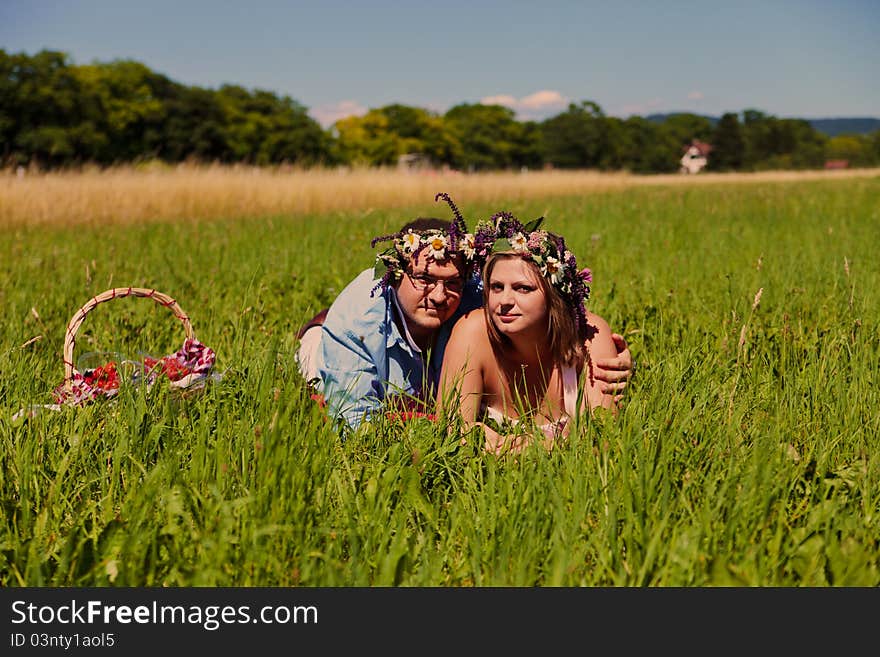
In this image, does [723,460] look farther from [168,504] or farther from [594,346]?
[168,504]

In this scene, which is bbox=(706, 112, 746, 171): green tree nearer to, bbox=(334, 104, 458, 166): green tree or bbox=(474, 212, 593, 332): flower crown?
bbox=(334, 104, 458, 166): green tree

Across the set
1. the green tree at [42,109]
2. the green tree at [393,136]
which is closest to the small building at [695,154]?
the green tree at [393,136]

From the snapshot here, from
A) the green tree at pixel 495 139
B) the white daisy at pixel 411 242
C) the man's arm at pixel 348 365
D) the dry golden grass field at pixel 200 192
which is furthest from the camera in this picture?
the green tree at pixel 495 139

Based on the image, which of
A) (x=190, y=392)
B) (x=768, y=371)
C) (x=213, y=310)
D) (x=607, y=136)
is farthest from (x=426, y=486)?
(x=607, y=136)

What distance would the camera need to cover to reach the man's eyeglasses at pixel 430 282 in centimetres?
288

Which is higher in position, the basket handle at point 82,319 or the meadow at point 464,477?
the basket handle at point 82,319

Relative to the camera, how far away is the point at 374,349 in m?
3.09

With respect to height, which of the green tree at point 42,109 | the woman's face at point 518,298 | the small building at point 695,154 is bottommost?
the woman's face at point 518,298

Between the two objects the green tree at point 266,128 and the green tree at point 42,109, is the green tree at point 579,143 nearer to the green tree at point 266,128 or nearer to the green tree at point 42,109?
the green tree at point 266,128

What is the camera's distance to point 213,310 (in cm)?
413

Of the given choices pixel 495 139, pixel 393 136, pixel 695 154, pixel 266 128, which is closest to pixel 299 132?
pixel 266 128

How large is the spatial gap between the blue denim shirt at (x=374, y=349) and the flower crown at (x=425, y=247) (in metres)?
0.08

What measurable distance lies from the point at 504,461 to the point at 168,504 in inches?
40.5

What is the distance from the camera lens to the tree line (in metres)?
43.8
